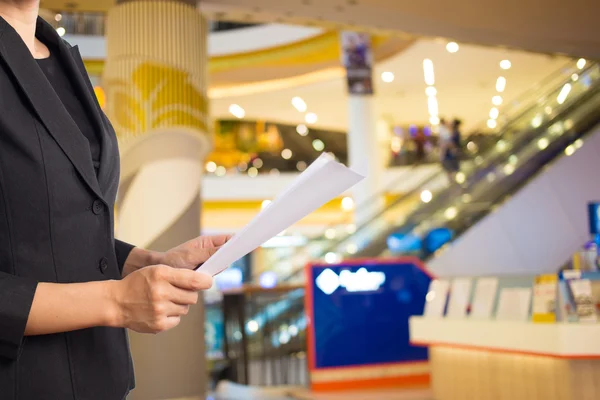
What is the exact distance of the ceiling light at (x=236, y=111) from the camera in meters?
17.5

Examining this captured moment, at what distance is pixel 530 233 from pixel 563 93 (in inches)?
114

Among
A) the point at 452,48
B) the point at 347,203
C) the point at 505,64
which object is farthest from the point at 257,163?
the point at 452,48

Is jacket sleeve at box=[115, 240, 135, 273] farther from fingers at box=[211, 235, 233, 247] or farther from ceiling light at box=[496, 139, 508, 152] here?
ceiling light at box=[496, 139, 508, 152]

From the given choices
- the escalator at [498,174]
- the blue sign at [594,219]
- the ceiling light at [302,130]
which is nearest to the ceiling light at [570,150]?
the escalator at [498,174]

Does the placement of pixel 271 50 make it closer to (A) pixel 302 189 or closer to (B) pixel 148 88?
(B) pixel 148 88

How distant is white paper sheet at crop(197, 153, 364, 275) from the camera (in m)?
1.01

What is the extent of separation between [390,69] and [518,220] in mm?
5589

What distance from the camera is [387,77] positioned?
50.3ft

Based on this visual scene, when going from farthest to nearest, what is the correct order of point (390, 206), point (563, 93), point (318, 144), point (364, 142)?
point (318, 144)
point (364, 142)
point (390, 206)
point (563, 93)

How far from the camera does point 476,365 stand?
6219 millimetres

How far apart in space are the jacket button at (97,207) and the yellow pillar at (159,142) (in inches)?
245

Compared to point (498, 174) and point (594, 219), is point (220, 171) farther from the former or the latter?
point (594, 219)

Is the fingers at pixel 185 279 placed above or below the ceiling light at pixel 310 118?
below

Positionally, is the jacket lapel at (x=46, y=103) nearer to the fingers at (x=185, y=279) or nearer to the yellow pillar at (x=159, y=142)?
the fingers at (x=185, y=279)
